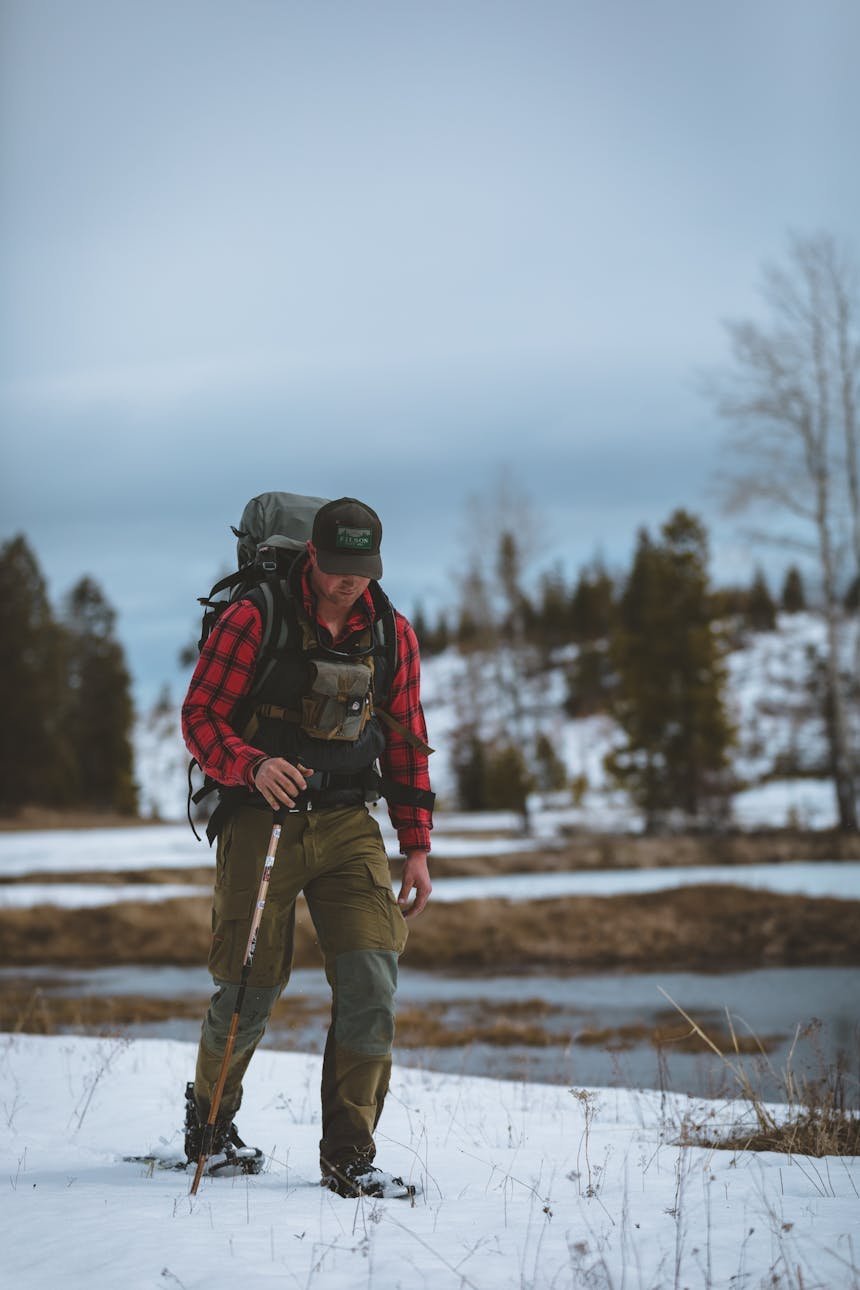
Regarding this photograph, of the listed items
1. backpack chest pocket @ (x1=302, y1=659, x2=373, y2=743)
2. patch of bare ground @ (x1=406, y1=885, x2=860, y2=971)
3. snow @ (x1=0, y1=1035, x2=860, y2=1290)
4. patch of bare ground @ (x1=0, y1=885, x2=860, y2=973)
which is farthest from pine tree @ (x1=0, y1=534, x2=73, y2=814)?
backpack chest pocket @ (x1=302, y1=659, x2=373, y2=743)

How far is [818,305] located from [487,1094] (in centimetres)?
2025

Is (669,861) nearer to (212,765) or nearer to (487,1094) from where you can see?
(487,1094)

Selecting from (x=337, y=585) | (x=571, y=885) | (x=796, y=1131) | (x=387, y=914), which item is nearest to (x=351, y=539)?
(x=337, y=585)

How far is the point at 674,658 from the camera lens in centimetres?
2994

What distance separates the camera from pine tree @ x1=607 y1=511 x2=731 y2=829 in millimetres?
29188

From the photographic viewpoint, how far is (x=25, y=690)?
4478cm

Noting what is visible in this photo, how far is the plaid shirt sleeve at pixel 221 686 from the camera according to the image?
392 cm

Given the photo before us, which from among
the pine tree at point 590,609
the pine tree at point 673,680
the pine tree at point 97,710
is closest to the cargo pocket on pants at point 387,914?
the pine tree at point 673,680

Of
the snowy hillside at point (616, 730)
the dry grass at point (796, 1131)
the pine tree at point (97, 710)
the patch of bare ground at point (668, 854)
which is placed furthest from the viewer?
the pine tree at point (97, 710)

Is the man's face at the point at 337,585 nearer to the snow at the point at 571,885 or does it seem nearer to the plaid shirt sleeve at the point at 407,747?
the plaid shirt sleeve at the point at 407,747

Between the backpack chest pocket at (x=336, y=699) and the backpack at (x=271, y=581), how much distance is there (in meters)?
0.18

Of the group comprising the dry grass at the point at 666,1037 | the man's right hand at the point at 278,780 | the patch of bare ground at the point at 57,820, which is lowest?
the dry grass at the point at 666,1037

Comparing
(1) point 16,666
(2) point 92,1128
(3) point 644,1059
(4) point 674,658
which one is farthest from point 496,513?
(2) point 92,1128

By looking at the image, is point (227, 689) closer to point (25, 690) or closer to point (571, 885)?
point (571, 885)
